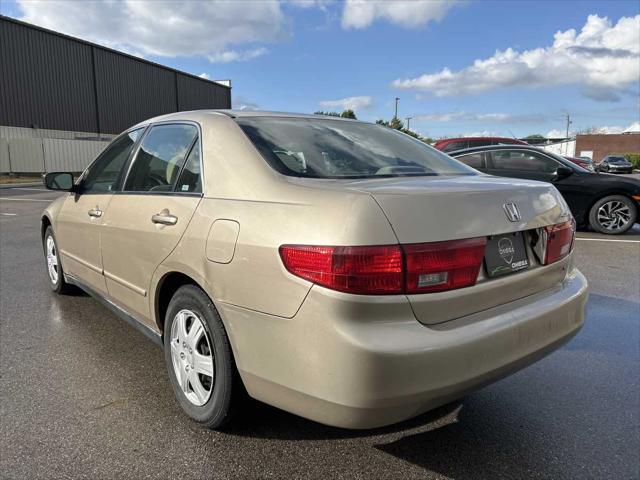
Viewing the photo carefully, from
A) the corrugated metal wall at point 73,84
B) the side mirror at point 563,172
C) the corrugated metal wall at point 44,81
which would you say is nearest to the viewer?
the side mirror at point 563,172

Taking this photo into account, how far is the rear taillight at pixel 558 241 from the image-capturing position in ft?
7.96

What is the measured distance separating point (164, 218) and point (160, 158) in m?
0.58

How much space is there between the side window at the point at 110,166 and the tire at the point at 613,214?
812 cm

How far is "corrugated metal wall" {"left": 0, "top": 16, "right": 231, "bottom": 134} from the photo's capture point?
99.1 feet

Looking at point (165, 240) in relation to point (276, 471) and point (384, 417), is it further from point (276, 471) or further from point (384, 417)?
point (384, 417)

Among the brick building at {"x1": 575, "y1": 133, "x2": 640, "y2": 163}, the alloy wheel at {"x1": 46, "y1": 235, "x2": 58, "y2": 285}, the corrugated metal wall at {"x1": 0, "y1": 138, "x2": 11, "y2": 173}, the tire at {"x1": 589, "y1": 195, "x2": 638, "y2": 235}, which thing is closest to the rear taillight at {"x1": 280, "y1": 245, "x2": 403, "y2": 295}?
the alloy wheel at {"x1": 46, "y1": 235, "x2": 58, "y2": 285}

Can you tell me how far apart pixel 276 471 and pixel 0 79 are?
114 feet

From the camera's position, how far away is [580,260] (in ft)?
21.4

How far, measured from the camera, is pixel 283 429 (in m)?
2.52

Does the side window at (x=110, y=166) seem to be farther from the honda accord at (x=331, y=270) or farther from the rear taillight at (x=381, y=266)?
the rear taillight at (x=381, y=266)

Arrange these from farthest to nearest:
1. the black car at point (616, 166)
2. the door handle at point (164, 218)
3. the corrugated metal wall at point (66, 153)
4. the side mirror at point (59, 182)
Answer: the black car at point (616, 166)
the corrugated metal wall at point (66, 153)
the side mirror at point (59, 182)
the door handle at point (164, 218)

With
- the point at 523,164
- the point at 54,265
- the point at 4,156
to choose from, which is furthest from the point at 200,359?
the point at 4,156

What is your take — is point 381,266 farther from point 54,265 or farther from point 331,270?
point 54,265

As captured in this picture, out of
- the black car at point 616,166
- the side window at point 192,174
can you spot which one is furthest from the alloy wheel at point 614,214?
the black car at point 616,166
